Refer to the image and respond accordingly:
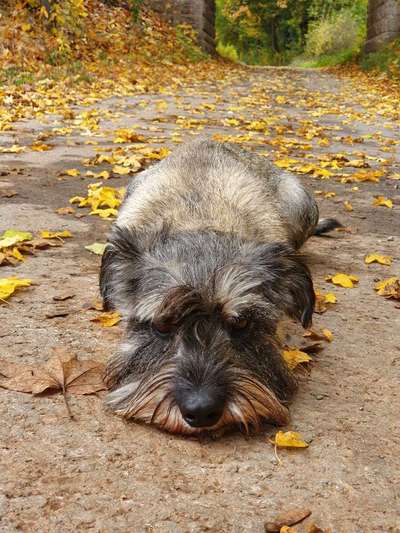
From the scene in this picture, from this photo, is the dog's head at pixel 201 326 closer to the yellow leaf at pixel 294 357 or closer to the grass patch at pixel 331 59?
the yellow leaf at pixel 294 357

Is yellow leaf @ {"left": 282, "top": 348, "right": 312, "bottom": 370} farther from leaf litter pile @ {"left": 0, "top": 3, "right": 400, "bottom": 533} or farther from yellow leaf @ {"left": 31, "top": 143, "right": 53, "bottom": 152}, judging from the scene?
yellow leaf @ {"left": 31, "top": 143, "right": 53, "bottom": 152}

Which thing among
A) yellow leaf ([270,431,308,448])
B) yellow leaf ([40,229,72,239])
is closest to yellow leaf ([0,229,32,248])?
yellow leaf ([40,229,72,239])

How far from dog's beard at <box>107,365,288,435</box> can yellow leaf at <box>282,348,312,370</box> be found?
2.77 feet

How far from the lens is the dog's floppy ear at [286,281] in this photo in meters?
3.61

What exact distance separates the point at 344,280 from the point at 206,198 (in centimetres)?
195

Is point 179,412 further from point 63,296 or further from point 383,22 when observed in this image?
point 383,22

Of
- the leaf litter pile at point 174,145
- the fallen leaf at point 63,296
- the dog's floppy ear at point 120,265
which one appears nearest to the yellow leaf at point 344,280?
the leaf litter pile at point 174,145

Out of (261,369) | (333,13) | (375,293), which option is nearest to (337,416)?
(261,369)

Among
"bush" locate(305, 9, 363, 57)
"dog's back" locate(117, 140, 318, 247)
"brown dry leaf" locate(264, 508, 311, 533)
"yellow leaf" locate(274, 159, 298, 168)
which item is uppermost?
"dog's back" locate(117, 140, 318, 247)

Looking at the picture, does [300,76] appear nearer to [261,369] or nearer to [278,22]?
[261,369]

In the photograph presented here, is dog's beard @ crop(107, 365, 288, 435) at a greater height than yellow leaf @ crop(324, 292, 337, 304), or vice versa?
dog's beard @ crop(107, 365, 288, 435)

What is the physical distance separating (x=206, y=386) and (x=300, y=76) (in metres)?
32.8

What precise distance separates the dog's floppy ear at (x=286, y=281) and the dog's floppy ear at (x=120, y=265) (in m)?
0.73

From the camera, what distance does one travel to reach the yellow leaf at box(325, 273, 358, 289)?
5.80 meters
